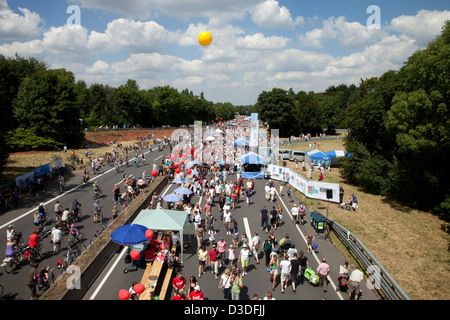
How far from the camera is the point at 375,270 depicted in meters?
11.4

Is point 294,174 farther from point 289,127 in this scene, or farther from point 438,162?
point 289,127

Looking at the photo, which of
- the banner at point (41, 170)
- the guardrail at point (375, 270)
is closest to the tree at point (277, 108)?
the banner at point (41, 170)

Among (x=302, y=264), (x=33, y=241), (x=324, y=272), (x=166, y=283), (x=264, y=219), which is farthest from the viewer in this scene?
(x=264, y=219)

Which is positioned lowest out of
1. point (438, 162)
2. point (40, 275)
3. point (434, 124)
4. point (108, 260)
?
point (108, 260)

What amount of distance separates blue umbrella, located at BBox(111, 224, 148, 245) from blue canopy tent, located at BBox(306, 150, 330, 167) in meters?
27.5

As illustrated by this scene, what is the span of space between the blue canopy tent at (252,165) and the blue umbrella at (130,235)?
57.9 ft

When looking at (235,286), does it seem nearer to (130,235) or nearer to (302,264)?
(302,264)

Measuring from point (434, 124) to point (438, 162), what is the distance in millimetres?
4036

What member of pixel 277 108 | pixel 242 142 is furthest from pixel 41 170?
pixel 277 108

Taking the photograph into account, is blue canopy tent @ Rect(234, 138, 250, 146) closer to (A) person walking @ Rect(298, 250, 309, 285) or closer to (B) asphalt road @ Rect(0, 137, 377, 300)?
(B) asphalt road @ Rect(0, 137, 377, 300)

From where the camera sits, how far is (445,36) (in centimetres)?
2123

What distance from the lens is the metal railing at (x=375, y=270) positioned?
9923 mm

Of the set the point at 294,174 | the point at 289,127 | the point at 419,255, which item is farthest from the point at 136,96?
the point at 419,255

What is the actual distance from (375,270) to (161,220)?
9.29 metres
